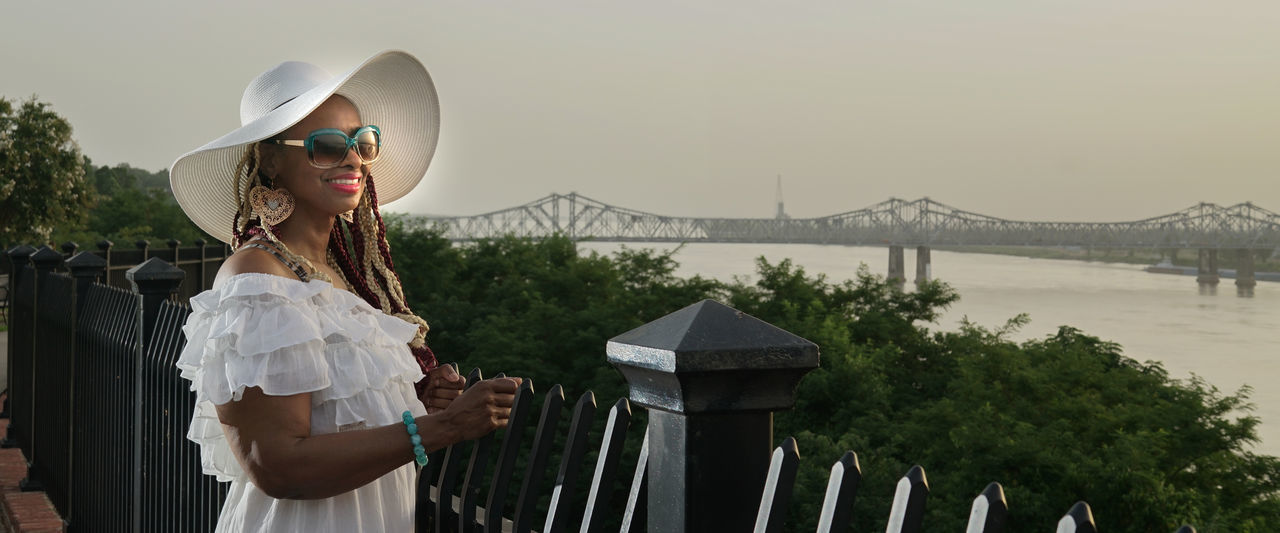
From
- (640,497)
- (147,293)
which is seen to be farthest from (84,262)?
(640,497)

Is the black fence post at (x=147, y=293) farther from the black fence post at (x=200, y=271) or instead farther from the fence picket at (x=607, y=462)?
the black fence post at (x=200, y=271)

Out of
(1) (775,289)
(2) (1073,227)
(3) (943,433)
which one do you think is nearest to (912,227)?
(2) (1073,227)

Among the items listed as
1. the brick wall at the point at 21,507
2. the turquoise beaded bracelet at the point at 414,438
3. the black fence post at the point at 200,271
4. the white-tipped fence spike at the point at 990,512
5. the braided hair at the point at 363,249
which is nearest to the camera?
the white-tipped fence spike at the point at 990,512

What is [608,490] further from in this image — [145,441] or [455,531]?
[145,441]

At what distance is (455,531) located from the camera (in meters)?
2.36

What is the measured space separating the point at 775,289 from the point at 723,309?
1546cm

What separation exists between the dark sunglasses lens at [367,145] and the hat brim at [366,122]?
11 centimetres

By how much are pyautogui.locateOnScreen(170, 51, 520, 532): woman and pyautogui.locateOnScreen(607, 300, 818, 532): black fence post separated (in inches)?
17.8

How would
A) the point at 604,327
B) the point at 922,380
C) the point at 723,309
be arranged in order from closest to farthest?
1. the point at 723,309
2. the point at 604,327
3. the point at 922,380

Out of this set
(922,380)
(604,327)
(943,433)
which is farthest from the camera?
(922,380)

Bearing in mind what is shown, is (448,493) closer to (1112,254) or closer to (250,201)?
(250,201)

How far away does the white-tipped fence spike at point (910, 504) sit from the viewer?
142 centimetres

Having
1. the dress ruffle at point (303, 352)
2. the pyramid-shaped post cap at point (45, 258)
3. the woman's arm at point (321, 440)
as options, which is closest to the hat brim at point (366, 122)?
the dress ruffle at point (303, 352)

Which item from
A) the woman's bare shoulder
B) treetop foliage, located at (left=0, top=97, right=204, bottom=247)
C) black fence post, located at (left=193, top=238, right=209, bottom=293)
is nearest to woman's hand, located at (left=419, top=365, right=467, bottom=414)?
the woman's bare shoulder
